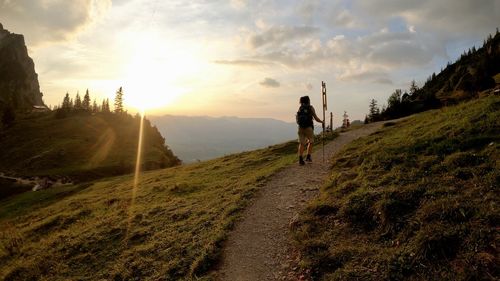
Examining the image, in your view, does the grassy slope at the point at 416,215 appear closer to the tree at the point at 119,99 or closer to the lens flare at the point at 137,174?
the lens flare at the point at 137,174

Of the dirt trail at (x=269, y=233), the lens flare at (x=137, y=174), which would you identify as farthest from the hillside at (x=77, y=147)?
the dirt trail at (x=269, y=233)

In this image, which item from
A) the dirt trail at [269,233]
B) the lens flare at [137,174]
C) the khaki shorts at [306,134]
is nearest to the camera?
the dirt trail at [269,233]

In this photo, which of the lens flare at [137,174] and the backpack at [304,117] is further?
the backpack at [304,117]

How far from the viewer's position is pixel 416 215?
9609mm

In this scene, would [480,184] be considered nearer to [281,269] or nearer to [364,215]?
[364,215]

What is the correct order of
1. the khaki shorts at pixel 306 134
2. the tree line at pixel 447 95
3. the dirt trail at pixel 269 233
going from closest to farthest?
the dirt trail at pixel 269 233 → the khaki shorts at pixel 306 134 → the tree line at pixel 447 95

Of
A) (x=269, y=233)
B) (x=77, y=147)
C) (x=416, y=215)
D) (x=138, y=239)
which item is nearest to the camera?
(x=416, y=215)

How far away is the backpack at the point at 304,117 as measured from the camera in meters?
20.5

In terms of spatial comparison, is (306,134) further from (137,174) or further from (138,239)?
(137,174)

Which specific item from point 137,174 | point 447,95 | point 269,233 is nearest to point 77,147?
point 137,174

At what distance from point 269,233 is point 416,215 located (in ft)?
15.5

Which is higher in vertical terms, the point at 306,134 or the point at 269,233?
the point at 306,134

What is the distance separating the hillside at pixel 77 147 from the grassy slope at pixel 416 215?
246 feet

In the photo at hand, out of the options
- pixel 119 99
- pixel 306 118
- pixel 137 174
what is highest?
pixel 119 99
